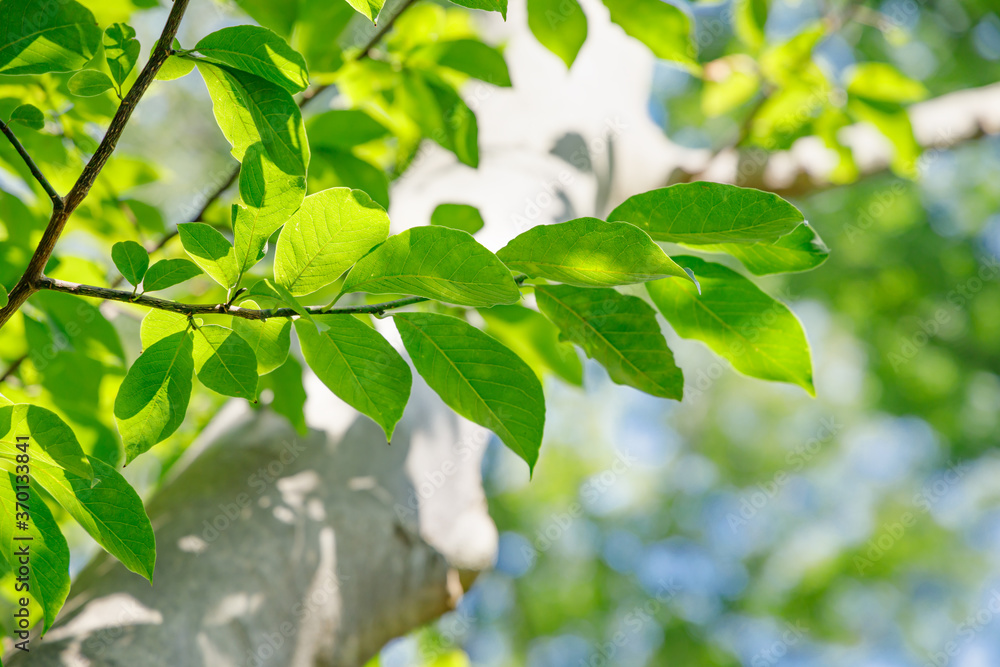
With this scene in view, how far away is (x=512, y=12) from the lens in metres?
1.46

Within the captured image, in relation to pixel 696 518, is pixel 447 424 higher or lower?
higher

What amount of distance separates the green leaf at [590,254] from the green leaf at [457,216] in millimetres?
328

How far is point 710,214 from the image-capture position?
38cm

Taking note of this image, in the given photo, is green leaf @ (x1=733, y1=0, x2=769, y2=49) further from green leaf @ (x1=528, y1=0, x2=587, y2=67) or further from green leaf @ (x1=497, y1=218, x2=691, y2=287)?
green leaf @ (x1=497, y1=218, x2=691, y2=287)

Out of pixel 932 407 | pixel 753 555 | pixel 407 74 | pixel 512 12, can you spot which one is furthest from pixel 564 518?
pixel 407 74

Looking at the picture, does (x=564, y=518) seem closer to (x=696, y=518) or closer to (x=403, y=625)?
(x=696, y=518)

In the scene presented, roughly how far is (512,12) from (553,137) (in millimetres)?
416

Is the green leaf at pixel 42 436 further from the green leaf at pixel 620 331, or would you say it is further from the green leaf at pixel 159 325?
the green leaf at pixel 620 331

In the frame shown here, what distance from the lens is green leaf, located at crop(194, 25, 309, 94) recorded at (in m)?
0.39

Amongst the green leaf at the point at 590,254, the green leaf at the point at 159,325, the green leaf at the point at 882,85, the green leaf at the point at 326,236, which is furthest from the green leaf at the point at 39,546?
the green leaf at the point at 882,85

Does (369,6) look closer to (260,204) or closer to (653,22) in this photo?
(260,204)

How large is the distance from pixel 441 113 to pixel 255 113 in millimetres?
394

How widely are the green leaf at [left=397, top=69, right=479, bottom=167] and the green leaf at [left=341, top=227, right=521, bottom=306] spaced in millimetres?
413

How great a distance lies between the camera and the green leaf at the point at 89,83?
386mm
